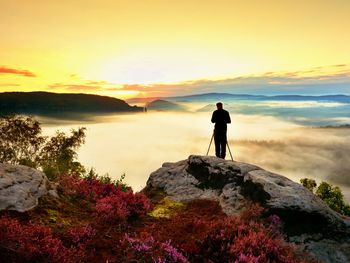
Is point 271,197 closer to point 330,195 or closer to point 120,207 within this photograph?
point 120,207

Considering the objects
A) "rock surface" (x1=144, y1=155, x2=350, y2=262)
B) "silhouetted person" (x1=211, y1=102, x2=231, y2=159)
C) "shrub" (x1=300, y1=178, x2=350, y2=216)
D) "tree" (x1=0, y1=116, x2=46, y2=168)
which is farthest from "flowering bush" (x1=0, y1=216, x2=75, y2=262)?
"shrub" (x1=300, y1=178, x2=350, y2=216)

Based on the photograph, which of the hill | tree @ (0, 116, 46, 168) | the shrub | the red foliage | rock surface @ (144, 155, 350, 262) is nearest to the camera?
the red foliage

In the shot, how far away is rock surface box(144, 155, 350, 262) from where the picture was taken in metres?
10.5

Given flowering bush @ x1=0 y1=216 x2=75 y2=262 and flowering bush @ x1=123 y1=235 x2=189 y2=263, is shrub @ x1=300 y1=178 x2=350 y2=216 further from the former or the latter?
flowering bush @ x1=0 y1=216 x2=75 y2=262

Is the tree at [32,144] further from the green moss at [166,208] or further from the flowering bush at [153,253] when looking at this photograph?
the flowering bush at [153,253]

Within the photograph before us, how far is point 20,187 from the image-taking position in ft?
29.6

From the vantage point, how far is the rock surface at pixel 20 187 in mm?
8344

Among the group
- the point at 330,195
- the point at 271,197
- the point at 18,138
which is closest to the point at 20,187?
the point at 271,197

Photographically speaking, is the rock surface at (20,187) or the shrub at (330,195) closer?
the rock surface at (20,187)

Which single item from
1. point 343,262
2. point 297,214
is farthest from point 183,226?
point 343,262

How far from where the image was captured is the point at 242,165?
14.0 m

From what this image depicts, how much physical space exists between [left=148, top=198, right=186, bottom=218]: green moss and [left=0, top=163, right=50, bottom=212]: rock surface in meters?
3.31

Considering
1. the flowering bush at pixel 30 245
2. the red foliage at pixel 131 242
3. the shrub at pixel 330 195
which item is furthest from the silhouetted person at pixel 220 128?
the shrub at pixel 330 195

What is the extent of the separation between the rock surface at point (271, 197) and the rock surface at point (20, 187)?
5139 millimetres
